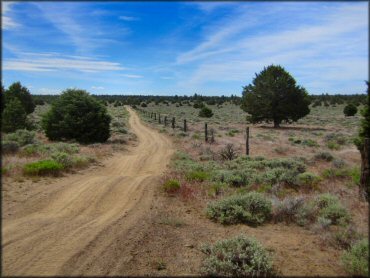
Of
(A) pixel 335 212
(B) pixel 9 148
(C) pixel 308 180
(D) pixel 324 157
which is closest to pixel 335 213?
(A) pixel 335 212

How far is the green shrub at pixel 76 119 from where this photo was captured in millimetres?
24781

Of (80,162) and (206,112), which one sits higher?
(206,112)

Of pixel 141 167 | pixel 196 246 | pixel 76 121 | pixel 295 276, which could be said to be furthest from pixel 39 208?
pixel 76 121

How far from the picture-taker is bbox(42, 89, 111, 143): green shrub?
2478 centimetres

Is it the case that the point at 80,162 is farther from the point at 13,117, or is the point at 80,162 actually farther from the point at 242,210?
the point at 13,117

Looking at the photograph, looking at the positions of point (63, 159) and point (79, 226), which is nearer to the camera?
point (79, 226)

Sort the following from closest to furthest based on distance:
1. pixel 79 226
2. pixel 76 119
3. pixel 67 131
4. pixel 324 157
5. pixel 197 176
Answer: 1. pixel 79 226
2. pixel 197 176
3. pixel 324 157
4. pixel 67 131
5. pixel 76 119

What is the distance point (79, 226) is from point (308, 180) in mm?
8501

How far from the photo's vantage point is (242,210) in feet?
30.5

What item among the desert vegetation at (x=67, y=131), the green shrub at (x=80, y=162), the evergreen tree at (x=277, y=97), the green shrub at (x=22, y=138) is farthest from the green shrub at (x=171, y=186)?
the evergreen tree at (x=277, y=97)

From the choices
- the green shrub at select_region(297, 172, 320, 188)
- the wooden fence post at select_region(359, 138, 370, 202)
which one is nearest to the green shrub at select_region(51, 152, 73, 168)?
the green shrub at select_region(297, 172, 320, 188)

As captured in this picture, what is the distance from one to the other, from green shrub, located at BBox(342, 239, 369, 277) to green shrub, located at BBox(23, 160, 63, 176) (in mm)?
10534

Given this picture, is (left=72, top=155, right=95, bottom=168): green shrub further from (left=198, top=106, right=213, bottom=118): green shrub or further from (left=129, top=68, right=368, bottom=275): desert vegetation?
(left=198, top=106, right=213, bottom=118): green shrub

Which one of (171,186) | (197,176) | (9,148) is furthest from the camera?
(9,148)
